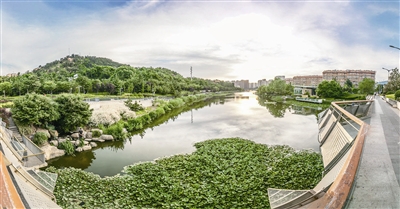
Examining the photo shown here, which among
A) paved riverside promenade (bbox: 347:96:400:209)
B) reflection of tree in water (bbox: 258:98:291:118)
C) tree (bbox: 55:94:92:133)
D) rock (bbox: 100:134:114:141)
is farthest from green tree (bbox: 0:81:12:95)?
paved riverside promenade (bbox: 347:96:400:209)

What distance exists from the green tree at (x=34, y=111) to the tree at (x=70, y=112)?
25.4 inches

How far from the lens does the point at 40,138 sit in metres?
11.9

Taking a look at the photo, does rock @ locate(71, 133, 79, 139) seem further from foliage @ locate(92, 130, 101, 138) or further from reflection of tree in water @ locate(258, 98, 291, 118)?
reflection of tree in water @ locate(258, 98, 291, 118)

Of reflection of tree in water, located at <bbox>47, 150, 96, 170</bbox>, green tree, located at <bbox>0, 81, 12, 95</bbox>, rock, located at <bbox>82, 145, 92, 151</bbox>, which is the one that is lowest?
reflection of tree in water, located at <bbox>47, 150, 96, 170</bbox>

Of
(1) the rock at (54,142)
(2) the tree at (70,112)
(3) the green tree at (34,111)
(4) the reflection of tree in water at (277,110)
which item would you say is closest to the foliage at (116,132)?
(2) the tree at (70,112)

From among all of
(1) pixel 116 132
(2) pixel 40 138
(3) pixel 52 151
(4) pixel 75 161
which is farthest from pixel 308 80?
(2) pixel 40 138

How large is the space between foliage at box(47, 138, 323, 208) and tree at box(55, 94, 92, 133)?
5.42 metres

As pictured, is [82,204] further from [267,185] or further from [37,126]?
[37,126]

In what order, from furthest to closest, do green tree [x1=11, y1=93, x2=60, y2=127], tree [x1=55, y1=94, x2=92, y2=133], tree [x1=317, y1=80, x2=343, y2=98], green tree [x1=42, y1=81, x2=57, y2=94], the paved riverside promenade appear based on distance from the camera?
tree [x1=317, y1=80, x2=343, y2=98]
green tree [x1=42, y1=81, x2=57, y2=94]
tree [x1=55, y1=94, x2=92, y2=133]
green tree [x1=11, y1=93, x2=60, y2=127]
the paved riverside promenade

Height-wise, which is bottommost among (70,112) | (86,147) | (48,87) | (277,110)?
(86,147)

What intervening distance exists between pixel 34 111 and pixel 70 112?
6.60 feet

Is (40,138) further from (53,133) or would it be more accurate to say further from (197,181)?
(197,181)

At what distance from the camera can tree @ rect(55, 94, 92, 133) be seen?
1413cm

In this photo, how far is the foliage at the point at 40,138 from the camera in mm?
11856
